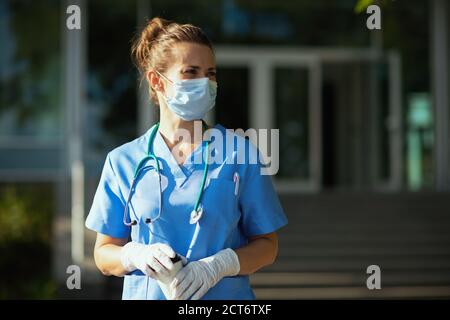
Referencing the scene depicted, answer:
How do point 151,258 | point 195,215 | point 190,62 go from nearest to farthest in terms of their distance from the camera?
1. point 151,258
2. point 195,215
3. point 190,62

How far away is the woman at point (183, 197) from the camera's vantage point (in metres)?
2.17

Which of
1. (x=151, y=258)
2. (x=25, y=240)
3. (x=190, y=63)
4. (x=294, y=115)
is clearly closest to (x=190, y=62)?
(x=190, y=63)

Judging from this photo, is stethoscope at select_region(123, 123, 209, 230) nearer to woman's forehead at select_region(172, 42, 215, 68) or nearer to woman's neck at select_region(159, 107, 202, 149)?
woman's neck at select_region(159, 107, 202, 149)

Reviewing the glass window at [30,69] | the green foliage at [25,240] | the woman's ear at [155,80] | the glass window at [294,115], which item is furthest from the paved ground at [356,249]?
the woman's ear at [155,80]

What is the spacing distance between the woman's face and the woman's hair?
2cm

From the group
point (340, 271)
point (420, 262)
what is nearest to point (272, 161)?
point (340, 271)

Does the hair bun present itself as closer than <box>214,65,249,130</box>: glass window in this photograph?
Yes

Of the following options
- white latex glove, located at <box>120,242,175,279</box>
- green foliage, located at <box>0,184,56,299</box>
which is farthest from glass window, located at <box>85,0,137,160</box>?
white latex glove, located at <box>120,242,175,279</box>

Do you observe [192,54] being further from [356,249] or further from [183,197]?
[356,249]

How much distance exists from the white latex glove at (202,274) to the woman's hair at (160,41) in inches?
24.6

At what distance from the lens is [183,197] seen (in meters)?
2.19

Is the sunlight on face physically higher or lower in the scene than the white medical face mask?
higher

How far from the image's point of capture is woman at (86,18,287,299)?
2.17 m

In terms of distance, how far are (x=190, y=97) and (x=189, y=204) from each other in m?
0.34
